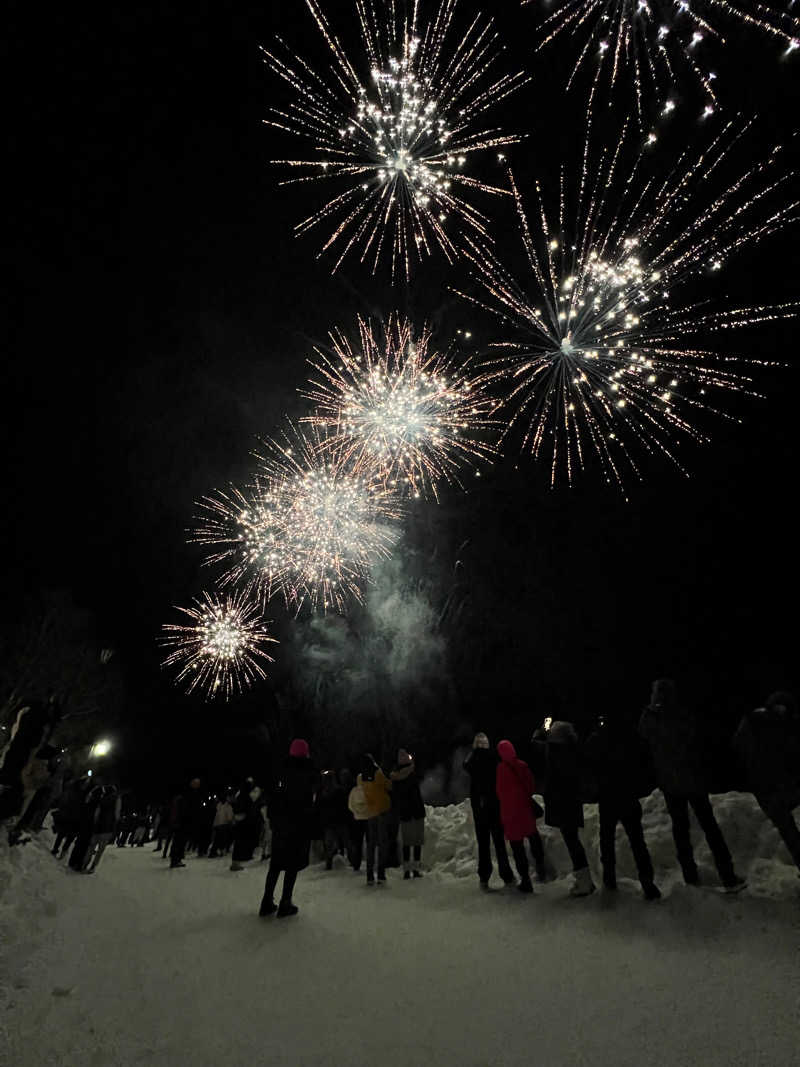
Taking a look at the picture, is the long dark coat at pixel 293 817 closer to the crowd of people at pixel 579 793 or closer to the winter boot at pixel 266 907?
the crowd of people at pixel 579 793

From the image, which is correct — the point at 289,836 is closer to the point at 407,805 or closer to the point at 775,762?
the point at 407,805

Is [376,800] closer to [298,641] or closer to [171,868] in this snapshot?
[171,868]

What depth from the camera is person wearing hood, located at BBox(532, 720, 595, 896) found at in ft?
19.3

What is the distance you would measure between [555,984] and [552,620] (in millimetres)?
15185

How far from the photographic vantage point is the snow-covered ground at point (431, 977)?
9.93ft

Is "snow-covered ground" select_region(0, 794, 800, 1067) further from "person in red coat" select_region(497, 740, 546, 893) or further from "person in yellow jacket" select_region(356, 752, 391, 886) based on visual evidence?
"person in yellow jacket" select_region(356, 752, 391, 886)

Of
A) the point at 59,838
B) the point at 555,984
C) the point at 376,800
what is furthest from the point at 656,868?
the point at 59,838

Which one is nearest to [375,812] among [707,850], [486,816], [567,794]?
[486,816]

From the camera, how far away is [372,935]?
210 inches

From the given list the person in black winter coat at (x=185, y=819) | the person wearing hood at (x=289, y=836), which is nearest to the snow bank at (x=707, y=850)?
the person wearing hood at (x=289, y=836)

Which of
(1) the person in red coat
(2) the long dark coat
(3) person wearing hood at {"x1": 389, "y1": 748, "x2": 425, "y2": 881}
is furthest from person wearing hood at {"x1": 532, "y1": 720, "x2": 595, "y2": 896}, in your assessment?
(3) person wearing hood at {"x1": 389, "y1": 748, "x2": 425, "y2": 881}

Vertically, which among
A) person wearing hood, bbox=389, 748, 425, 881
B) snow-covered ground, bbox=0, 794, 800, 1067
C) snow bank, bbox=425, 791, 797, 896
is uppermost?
person wearing hood, bbox=389, 748, 425, 881

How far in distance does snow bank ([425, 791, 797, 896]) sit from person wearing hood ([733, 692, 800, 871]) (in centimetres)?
35

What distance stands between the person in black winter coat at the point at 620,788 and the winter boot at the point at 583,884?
0.16m
